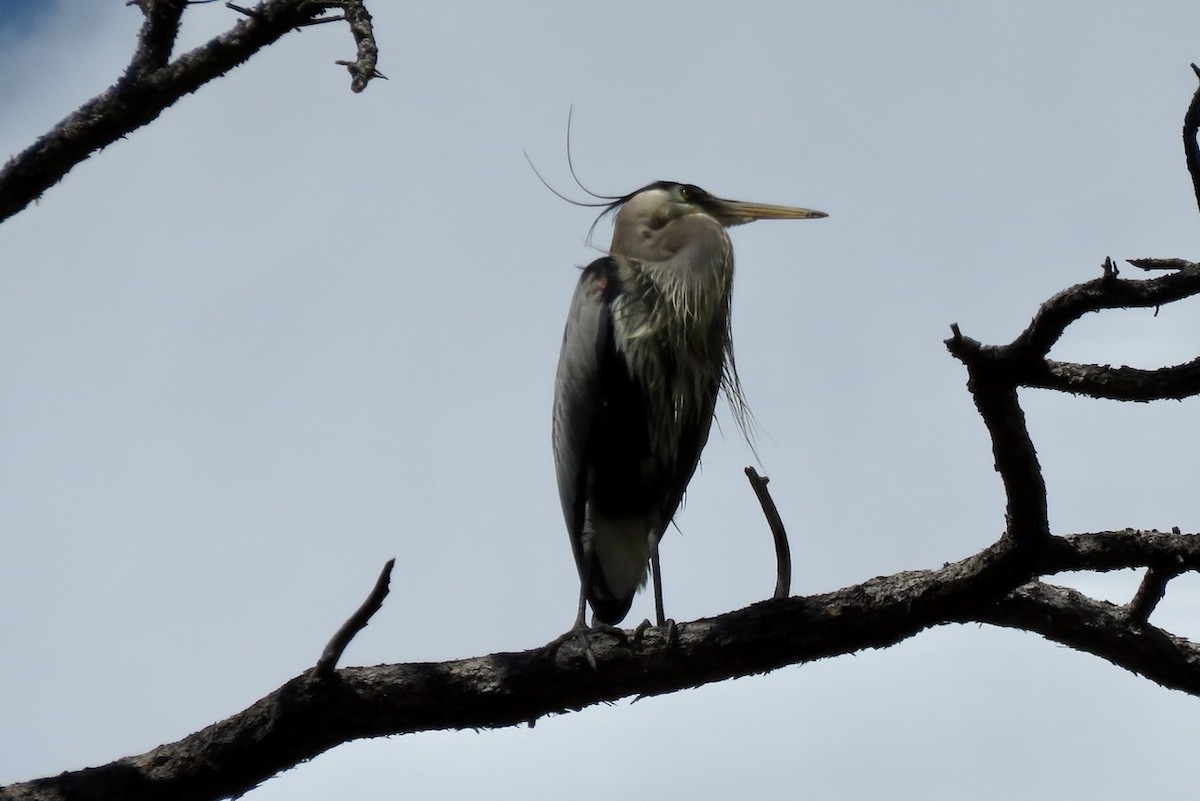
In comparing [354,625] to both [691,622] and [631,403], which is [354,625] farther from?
[631,403]

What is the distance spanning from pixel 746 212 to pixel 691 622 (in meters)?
2.67

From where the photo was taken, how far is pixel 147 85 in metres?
2.50

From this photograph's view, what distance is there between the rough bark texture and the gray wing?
133 cm

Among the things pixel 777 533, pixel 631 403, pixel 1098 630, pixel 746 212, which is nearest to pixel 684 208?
pixel 746 212

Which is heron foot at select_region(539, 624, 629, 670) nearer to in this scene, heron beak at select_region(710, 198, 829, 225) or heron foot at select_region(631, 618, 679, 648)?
heron foot at select_region(631, 618, 679, 648)

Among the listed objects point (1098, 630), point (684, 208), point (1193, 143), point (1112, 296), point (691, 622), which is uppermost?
point (684, 208)

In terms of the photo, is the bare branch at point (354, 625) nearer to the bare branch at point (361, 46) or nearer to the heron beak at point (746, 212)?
the bare branch at point (361, 46)

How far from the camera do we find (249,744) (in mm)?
2691

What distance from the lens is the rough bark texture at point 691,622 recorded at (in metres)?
2.38

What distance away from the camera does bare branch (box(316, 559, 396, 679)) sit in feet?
7.83

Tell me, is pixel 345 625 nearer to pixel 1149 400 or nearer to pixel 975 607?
pixel 975 607

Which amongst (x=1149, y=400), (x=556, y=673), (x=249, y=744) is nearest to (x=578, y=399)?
(x=556, y=673)

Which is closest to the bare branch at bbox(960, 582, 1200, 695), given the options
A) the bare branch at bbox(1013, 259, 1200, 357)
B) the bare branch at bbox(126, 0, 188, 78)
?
the bare branch at bbox(1013, 259, 1200, 357)

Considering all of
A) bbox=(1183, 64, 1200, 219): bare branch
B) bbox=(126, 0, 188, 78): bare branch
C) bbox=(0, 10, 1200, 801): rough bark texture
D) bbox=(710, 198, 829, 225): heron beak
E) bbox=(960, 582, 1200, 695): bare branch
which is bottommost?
bbox=(960, 582, 1200, 695): bare branch
